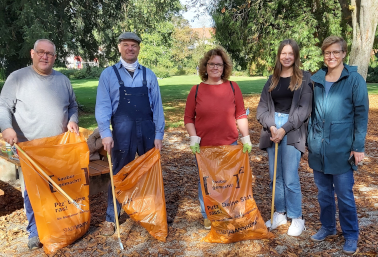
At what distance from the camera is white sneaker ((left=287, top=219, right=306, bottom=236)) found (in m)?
3.30

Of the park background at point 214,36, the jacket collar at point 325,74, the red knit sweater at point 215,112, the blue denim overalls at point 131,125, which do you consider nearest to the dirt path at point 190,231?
the park background at point 214,36

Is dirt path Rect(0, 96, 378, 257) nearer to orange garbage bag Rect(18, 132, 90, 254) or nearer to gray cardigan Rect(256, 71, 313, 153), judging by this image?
orange garbage bag Rect(18, 132, 90, 254)

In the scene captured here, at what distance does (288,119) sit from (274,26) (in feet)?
25.9

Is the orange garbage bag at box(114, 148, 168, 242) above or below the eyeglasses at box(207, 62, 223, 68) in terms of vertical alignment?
below

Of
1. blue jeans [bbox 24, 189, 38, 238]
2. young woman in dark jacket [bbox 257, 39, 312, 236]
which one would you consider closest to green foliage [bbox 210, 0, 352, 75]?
Result: young woman in dark jacket [bbox 257, 39, 312, 236]

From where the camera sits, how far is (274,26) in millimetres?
10164

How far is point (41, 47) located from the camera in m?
3.09

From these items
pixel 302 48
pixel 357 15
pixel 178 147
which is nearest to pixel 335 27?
pixel 302 48

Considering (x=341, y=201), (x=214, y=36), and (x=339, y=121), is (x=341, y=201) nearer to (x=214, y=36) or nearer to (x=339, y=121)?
(x=339, y=121)

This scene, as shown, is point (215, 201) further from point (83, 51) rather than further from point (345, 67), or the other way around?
point (83, 51)

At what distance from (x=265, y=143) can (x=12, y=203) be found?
11.1ft

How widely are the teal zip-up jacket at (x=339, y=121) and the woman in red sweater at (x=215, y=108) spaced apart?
67 centimetres

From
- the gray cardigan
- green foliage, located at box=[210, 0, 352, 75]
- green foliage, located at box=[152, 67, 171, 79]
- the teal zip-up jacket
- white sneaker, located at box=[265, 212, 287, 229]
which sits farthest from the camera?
green foliage, located at box=[152, 67, 171, 79]

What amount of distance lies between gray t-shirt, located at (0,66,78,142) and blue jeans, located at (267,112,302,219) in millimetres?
2162
